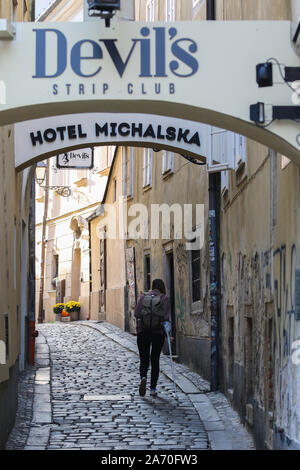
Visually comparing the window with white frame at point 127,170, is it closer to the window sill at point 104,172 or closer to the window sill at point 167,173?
the window sill at point 167,173

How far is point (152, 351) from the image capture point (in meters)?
13.1

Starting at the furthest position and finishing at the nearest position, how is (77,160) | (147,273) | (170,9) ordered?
(147,273) → (170,9) → (77,160)

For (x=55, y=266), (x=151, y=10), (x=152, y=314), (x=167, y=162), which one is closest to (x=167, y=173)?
(x=167, y=162)

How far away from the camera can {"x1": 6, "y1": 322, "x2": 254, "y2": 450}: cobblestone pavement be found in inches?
384

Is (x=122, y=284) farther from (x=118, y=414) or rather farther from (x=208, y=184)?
(x=118, y=414)

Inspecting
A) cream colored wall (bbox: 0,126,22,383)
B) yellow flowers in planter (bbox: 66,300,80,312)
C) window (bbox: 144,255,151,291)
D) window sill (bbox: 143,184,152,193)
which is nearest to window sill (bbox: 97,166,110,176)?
yellow flowers in planter (bbox: 66,300,80,312)

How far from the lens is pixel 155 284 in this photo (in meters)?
13.6

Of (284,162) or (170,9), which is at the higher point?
(170,9)

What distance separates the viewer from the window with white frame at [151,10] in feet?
67.5

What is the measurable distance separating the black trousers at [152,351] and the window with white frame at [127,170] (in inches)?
403

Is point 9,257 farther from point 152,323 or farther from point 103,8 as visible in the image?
point 103,8

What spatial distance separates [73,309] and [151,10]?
44.7ft

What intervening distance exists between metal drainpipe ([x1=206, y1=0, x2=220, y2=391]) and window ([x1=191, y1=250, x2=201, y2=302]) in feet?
6.24

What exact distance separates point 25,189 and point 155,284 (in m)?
2.68
